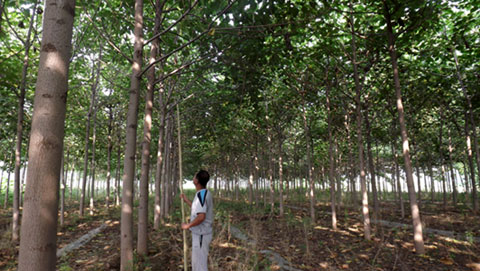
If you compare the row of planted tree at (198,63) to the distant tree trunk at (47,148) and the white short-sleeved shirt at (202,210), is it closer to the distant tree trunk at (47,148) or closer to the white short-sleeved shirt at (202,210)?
the distant tree trunk at (47,148)

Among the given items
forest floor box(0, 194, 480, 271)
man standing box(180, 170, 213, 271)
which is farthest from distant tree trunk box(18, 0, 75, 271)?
forest floor box(0, 194, 480, 271)

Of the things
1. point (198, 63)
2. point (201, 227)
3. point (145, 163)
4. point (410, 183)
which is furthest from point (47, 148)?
point (410, 183)

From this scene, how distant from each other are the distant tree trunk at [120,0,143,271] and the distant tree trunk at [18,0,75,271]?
2.93m

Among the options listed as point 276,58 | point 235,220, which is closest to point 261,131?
point 235,220

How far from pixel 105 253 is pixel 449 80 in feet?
43.6

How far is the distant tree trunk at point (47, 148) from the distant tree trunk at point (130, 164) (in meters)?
2.93

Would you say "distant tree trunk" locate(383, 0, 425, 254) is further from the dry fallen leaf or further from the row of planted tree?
the dry fallen leaf

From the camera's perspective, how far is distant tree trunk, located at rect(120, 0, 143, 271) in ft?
15.5

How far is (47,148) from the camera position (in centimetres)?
183

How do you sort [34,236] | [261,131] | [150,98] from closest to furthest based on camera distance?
[34,236]
[150,98]
[261,131]

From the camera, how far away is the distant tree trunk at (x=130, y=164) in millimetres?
4738

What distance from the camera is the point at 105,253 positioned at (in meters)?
7.06

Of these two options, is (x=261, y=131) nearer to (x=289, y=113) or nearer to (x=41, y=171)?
(x=289, y=113)

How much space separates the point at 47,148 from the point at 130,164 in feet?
10.5
